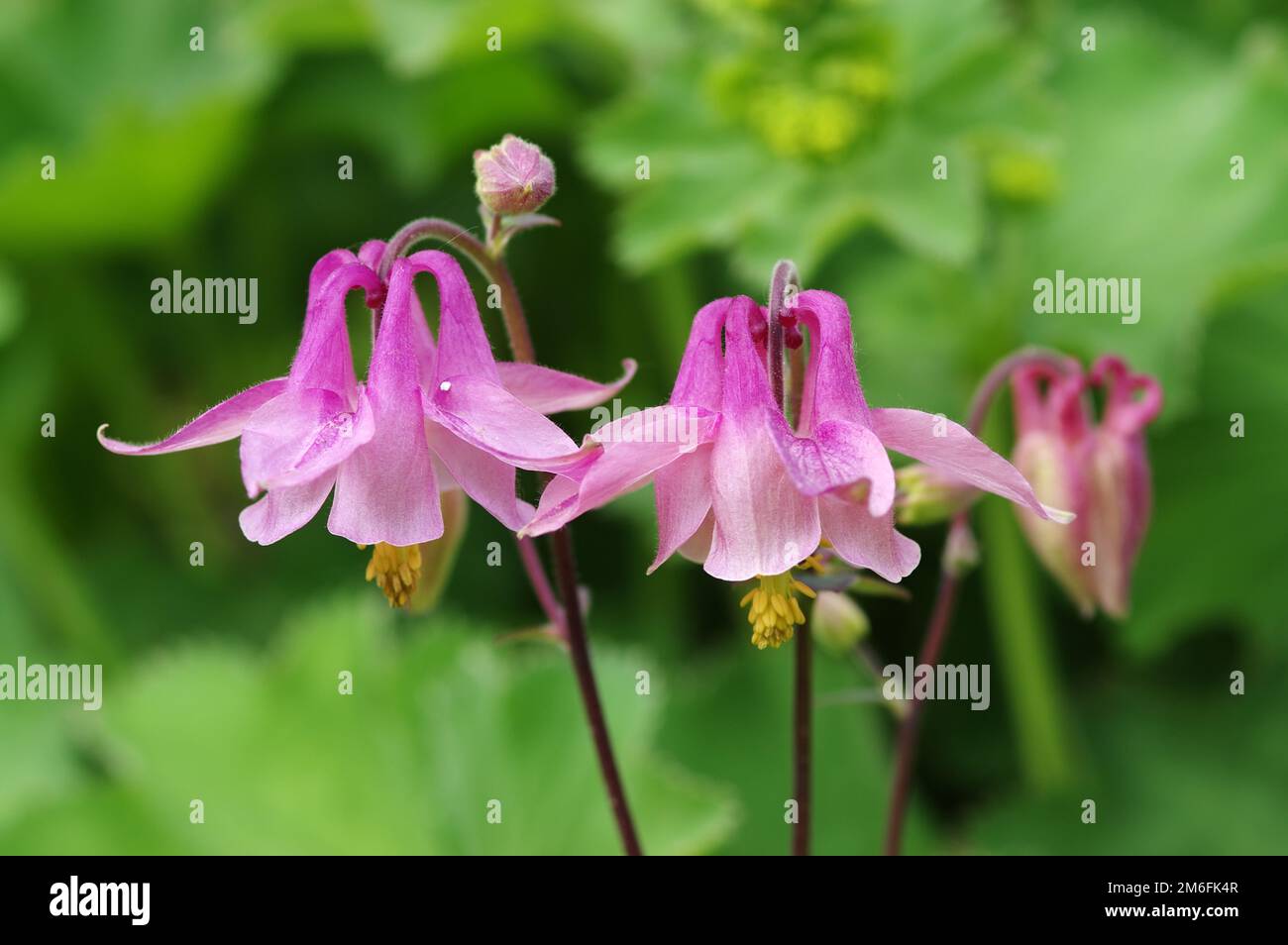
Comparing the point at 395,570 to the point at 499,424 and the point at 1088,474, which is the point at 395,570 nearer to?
the point at 499,424

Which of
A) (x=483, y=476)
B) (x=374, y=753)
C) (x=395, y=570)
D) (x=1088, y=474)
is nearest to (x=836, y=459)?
(x=483, y=476)

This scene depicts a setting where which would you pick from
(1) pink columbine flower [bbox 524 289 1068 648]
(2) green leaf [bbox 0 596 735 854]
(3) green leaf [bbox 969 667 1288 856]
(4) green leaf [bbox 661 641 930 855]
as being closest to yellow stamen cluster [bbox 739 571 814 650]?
(1) pink columbine flower [bbox 524 289 1068 648]

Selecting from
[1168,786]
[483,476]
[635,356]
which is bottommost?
[1168,786]

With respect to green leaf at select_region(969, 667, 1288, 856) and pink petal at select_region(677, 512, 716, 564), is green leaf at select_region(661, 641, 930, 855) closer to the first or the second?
green leaf at select_region(969, 667, 1288, 856)

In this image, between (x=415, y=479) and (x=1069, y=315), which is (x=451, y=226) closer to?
(x=415, y=479)
